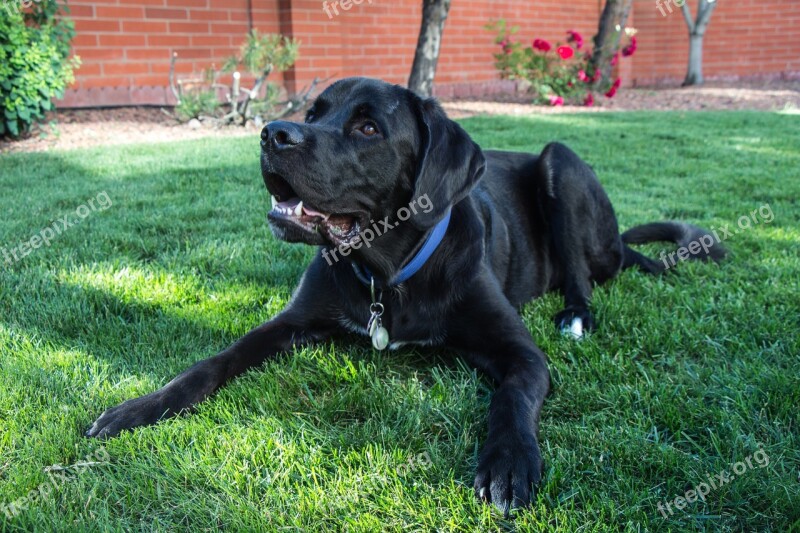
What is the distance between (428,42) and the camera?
31.9 ft

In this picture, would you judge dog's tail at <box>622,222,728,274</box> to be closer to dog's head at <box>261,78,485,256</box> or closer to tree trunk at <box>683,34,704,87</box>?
dog's head at <box>261,78,485,256</box>

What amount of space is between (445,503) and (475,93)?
1301cm

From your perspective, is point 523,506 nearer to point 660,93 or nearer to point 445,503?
point 445,503

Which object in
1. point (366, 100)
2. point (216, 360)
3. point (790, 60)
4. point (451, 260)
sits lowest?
point (216, 360)

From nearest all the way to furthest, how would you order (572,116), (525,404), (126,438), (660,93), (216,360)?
(126,438) < (525,404) < (216,360) < (572,116) < (660,93)

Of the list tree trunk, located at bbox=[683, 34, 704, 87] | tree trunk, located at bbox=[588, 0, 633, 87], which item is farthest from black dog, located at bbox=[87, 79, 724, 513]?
tree trunk, located at bbox=[683, 34, 704, 87]

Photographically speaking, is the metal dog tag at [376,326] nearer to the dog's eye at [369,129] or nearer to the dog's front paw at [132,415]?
the dog's eye at [369,129]

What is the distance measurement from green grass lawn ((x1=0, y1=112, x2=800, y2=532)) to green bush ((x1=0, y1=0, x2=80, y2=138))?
3396 mm

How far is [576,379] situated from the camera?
7.75ft

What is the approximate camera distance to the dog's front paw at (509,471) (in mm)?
1705

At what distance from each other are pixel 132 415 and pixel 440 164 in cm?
136

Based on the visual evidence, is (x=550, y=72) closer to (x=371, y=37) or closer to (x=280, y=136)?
(x=371, y=37)

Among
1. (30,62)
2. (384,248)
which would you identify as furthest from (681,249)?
(30,62)

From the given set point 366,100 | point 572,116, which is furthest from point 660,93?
point 366,100
